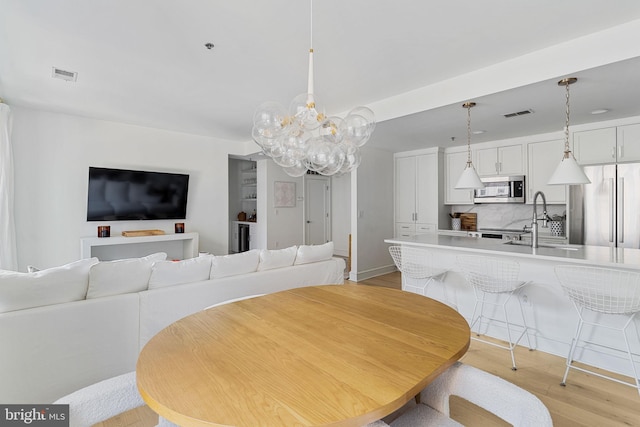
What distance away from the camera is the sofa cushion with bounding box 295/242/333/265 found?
120 inches

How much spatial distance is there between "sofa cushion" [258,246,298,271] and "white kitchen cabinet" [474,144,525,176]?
12.7 feet

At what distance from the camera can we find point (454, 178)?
554 centimetres

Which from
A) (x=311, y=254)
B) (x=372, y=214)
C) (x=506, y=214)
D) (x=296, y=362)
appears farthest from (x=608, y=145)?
(x=296, y=362)

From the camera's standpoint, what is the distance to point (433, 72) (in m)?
Answer: 2.88

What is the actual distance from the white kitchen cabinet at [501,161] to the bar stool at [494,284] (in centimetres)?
265

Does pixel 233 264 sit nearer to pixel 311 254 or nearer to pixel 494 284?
pixel 311 254

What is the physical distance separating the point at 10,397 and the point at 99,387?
1.18 metres

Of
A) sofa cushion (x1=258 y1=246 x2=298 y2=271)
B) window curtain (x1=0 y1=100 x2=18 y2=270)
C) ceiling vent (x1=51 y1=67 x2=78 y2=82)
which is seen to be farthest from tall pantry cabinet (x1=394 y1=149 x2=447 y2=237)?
window curtain (x1=0 y1=100 x2=18 y2=270)

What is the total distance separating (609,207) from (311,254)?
366cm

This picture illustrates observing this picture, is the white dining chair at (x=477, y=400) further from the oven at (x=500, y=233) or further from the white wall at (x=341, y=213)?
the white wall at (x=341, y=213)

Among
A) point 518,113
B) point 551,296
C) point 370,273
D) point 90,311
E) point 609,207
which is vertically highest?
point 518,113

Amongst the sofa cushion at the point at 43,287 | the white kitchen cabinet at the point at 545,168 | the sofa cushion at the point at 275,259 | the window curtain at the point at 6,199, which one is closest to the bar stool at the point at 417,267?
the sofa cushion at the point at 275,259

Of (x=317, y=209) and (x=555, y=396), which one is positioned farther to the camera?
(x=317, y=209)

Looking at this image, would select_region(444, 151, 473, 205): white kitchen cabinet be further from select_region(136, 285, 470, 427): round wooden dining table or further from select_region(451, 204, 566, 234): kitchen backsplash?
select_region(136, 285, 470, 427): round wooden dining table
